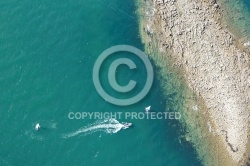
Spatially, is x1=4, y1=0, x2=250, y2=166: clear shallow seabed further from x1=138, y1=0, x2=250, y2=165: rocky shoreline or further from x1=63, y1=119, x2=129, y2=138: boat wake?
x1=138, y1=0, x2=250, y2=165: rocky shoreline

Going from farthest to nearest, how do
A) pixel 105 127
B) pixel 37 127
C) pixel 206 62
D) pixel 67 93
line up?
pixel 206 62 < pixel 105 127 < pixel 67 93 < pixel 37 127

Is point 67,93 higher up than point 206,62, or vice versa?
point 206,62

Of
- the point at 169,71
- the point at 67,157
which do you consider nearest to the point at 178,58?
the point at 169,71

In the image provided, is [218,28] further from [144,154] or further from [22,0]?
[22,0]

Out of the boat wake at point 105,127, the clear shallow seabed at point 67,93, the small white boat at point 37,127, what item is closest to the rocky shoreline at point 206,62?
the clear shallow seabed at point 67,93

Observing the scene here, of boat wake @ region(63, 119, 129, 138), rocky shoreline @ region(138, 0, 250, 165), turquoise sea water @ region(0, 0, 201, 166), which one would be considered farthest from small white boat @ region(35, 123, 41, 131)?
rocky shoreline @ region(138, 0, 250, 165)

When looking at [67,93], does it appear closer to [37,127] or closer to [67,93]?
[67,93]

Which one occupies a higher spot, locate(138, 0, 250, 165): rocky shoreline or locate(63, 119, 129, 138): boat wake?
locate(138, 0, 250, 165): rocky shoreline

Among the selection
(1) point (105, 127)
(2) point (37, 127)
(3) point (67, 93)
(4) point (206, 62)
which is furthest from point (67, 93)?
(4) point (206, 62)
